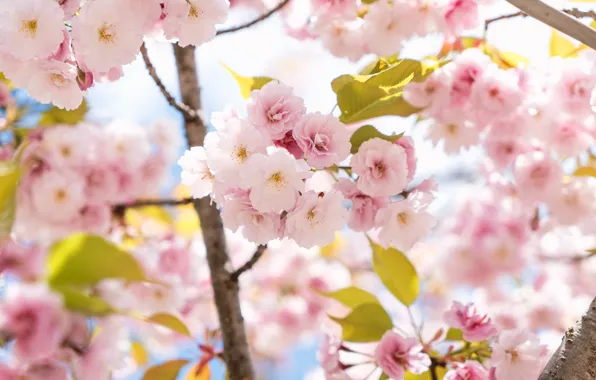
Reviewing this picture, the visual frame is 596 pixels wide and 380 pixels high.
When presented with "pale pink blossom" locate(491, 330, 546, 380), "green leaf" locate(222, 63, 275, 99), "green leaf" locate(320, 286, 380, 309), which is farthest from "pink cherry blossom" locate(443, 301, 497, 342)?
"green leaf" locate(222, 63, 275, 99)

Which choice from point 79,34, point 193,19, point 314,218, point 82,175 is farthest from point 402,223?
point 82,175

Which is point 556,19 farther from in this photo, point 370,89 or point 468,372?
point 468,372

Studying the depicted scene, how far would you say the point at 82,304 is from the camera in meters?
0.45

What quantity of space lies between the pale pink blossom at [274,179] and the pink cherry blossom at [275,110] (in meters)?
0.05

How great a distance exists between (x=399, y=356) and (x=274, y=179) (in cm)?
44

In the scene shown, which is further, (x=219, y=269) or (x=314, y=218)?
(x=219, y=269)

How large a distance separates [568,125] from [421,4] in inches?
20.0

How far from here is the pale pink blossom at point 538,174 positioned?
1.63m

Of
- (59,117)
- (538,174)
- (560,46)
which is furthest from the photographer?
(59,117)

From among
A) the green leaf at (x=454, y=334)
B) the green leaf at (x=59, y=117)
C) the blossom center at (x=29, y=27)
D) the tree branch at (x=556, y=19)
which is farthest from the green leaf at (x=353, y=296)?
the green leaf at (x=59, y=117)

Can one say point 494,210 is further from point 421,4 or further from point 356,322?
point 356,322

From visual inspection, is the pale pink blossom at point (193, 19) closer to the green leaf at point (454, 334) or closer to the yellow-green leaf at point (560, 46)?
the green leaf at point (454, 334)

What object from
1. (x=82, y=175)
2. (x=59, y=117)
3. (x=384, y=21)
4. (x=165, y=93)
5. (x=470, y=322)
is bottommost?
(x=470, y=322)

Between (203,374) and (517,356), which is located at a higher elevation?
(203,374)
